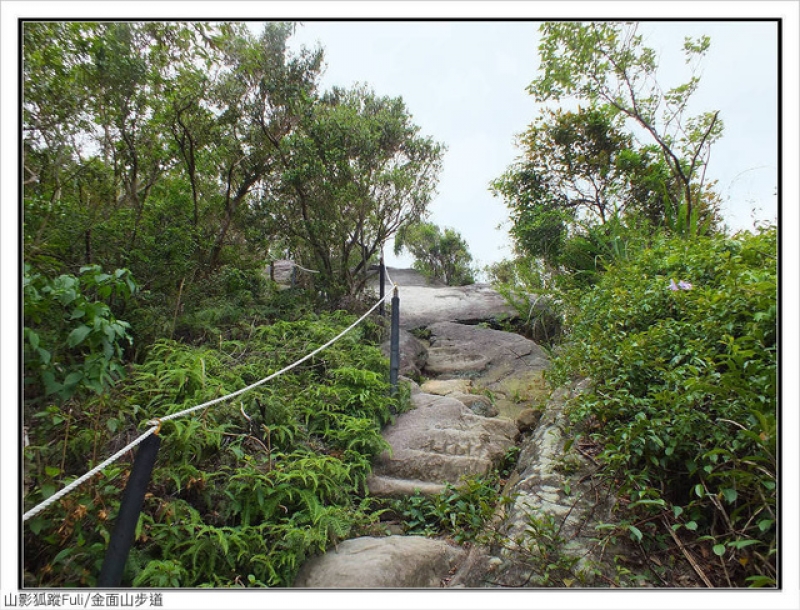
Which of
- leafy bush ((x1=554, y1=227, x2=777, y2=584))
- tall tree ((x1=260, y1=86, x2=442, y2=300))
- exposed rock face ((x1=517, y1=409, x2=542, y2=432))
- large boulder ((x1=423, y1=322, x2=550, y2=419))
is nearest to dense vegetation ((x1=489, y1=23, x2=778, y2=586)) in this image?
leafy bush ((x1=554, y1=227, x2=777, y2=584))

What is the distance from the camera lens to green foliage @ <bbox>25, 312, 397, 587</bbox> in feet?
6.33

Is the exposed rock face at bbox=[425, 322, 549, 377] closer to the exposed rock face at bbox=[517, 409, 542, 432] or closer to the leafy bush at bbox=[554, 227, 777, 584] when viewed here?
the exposed rock face at bbox=[517, 409, 542, 432]

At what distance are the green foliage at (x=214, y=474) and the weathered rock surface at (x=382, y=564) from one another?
8 centimetres

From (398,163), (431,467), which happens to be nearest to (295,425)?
(431,467)

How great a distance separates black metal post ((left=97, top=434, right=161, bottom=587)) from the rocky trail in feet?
3.18

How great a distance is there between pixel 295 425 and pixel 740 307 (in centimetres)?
294

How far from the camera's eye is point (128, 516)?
1512mm

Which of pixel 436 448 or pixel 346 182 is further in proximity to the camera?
pixel 346 182

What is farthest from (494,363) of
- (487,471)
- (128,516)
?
(128,516)

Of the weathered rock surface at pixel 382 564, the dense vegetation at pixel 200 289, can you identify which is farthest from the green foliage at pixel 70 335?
the weathered rock surface at pixel 382 564

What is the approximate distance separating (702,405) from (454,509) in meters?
1.59

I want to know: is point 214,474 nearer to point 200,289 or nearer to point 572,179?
point 200,289

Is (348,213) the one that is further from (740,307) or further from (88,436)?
(740,307)

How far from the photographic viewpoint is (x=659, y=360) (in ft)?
8.25
